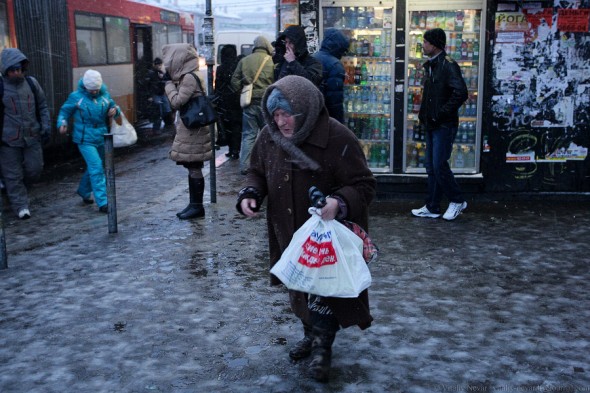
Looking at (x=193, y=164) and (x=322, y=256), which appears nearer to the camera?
(x=322, y=256)

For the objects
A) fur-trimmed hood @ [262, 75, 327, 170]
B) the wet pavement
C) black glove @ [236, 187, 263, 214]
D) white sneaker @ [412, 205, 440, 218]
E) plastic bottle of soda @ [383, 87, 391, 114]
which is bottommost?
the wet pavement

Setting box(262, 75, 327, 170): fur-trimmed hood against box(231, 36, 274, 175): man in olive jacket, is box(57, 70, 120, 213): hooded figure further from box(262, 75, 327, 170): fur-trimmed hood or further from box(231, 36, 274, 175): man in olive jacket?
box(262, 75, 327, 170): fur-trimmed hood

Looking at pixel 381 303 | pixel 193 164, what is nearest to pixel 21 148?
pixel 193 164

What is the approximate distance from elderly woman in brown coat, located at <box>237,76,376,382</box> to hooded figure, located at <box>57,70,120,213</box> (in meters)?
4.92

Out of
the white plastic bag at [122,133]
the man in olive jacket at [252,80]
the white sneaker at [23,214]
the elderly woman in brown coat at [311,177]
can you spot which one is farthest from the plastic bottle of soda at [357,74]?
the elderly woman in brown coat at [311,177]

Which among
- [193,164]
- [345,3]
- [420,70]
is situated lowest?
[193,164]

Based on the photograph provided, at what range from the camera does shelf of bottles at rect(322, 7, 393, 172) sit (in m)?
8.85

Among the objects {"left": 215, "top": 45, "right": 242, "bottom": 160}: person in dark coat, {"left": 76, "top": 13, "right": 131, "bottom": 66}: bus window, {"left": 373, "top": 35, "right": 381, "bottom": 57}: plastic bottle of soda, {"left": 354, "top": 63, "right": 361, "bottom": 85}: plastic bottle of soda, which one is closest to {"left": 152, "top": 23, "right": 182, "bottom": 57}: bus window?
{"left": 76, "top": 13, "right": 131, "bottom": 66}: bus window

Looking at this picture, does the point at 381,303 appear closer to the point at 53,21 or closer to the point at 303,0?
the point at 303,0

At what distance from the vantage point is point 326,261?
150 inches

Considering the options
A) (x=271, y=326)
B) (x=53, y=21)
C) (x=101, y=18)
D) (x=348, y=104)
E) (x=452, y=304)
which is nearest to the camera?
(x=271, y=326)

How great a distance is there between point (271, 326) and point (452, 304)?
139cm

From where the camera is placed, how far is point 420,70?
893 centimetres

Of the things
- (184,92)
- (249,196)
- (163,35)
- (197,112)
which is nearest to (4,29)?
(184,92)
